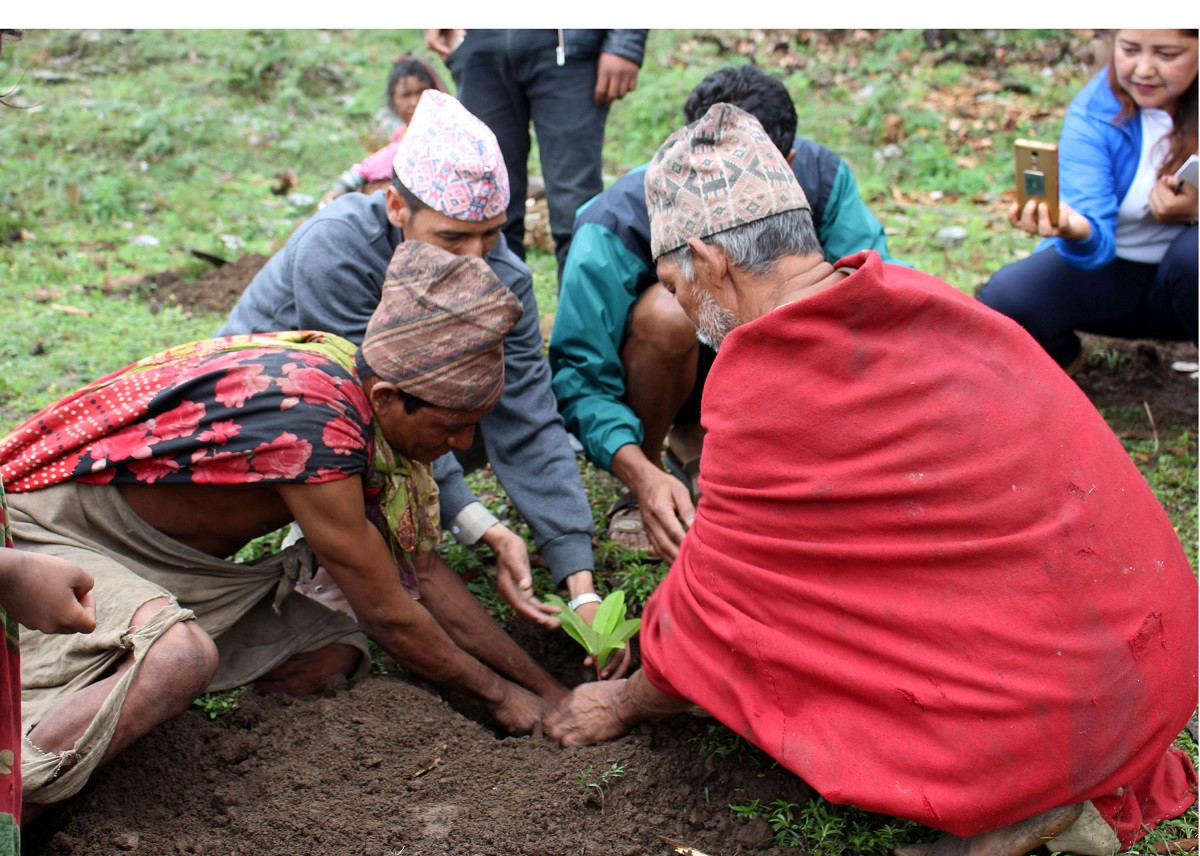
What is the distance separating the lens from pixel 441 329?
2494mm

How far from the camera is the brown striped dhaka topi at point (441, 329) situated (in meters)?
2.50

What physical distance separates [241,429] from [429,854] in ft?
3.34

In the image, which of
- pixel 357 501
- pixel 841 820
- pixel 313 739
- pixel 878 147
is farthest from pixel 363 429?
pixel 878 147

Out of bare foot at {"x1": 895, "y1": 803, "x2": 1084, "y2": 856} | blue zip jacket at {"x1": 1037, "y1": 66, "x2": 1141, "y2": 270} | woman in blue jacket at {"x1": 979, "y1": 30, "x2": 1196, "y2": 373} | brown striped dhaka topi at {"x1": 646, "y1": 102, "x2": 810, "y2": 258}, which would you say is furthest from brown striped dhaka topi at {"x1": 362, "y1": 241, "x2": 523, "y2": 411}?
blue zip jacket at {"x1": 1037, "y1": 66, "x2": 1141, "y2": 270}

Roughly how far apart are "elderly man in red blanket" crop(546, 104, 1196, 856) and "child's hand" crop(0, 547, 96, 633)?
1.23m

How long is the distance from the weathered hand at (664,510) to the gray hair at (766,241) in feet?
3.40

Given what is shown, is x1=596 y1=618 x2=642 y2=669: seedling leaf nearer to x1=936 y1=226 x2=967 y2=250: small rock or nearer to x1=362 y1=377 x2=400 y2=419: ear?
x1=362 y1=377 x2=400 y2=419: ear

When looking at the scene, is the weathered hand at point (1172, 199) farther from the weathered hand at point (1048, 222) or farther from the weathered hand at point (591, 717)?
the weathered hand at point (591, 717)

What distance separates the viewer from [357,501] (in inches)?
98.6

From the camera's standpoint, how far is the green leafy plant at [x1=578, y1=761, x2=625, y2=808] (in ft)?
8.13

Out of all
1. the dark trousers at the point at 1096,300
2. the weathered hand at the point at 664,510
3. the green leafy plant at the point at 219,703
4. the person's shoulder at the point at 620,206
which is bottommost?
the green leafy plant at the point at 219,703

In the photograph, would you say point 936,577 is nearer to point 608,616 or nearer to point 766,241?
point 766,241

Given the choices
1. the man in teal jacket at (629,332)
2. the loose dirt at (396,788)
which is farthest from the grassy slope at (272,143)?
the loose dirt at (396,788)

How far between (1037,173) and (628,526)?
196 cm
